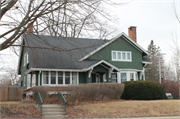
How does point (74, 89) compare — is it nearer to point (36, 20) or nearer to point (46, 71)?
point (46, 71)

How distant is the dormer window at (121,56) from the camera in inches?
1001

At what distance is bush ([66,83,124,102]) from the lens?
17375 millimetres

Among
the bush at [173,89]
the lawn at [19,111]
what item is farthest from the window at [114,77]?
the lawn at [19,111]

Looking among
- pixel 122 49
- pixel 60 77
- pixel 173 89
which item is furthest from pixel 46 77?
pixel 173 89

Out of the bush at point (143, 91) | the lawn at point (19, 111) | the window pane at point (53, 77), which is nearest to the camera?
the lawn at point (19, 111)

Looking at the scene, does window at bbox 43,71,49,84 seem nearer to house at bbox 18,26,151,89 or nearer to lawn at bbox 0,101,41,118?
house at bbox 18,26,151,89

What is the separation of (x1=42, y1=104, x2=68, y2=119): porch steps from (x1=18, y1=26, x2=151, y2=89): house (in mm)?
5108

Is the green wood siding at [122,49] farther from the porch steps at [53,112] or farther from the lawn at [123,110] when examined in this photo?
the porch steps at [53,112]

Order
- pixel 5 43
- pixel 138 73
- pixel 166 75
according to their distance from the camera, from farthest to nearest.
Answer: pixel 166 75, pixel 138 73, pixel 5 43

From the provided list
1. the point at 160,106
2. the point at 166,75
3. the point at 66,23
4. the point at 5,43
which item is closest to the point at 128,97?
the point at 160,106

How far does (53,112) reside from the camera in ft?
48.3

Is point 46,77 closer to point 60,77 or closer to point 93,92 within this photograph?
point 60,77

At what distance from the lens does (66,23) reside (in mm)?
11805

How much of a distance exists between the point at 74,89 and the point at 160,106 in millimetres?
6351
